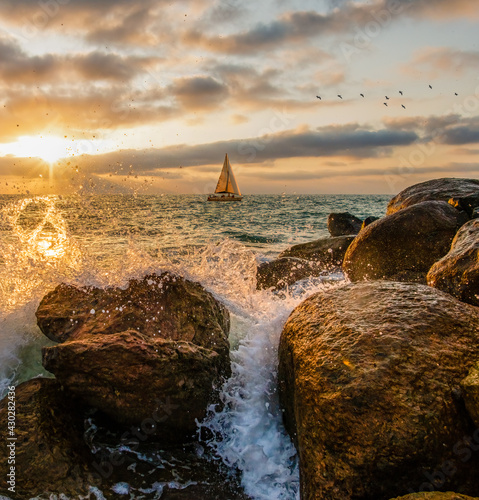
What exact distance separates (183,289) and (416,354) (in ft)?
10.5

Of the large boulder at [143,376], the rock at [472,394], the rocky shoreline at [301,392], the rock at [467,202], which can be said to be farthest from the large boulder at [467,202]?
the large boulder at [143,376]

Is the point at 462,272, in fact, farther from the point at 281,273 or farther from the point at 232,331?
the point at 281,273

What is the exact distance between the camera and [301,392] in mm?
2820

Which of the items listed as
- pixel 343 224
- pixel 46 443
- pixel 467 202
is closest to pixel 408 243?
pixel 467 202

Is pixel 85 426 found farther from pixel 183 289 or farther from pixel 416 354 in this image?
pixel 416 354

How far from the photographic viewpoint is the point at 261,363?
170 inches

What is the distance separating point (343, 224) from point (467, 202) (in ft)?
28.3

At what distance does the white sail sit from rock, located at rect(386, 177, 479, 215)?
47.5m

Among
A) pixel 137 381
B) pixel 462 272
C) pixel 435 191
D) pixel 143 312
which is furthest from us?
pixel 435 191

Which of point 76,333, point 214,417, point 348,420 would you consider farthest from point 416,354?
point 76,333

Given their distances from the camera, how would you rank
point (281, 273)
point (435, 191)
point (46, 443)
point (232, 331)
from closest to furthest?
1. point (46, 443)
2. point (232, 331)
3. point (435, 191)
4. point (281, 273)

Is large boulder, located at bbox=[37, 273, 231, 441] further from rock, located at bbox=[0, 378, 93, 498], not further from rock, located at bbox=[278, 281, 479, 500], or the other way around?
rock, located at bbox=[278, 281, 479, 500]

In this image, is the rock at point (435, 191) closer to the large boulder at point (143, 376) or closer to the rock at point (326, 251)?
the rock at point (326, 251)

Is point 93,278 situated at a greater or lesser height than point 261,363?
greater
